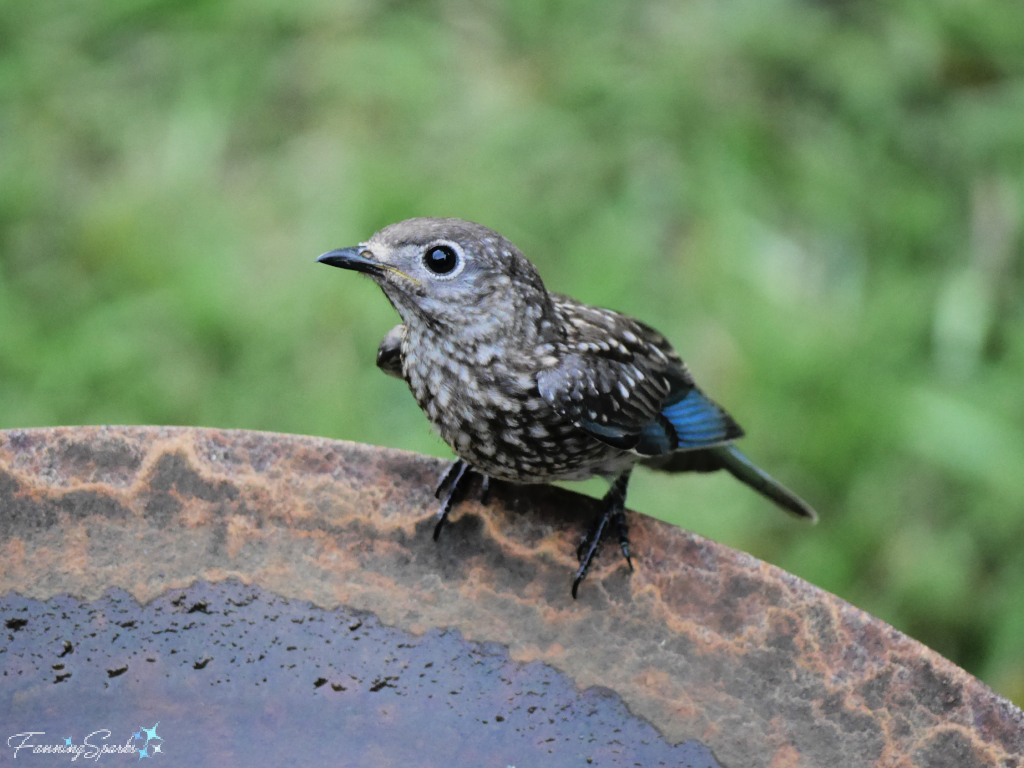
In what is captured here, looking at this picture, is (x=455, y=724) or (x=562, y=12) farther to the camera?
(x=562, y=12)

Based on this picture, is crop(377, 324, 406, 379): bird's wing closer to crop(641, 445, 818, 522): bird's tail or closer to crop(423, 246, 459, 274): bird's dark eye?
crop(423, 246, 459, 274): bird's dark eye

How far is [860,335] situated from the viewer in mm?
5051

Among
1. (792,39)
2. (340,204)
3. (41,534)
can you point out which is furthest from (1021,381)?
(41,534)

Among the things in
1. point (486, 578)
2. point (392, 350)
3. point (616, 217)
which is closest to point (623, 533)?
point (486, 578)

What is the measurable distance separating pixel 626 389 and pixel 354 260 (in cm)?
79

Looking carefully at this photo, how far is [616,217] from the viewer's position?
550 cm

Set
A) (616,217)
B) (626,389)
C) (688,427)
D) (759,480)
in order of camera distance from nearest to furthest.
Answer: (626,389), (688,427), (759,480), (616,217)

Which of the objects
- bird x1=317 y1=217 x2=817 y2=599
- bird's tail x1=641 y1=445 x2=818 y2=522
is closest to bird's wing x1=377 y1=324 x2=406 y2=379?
bird x1=317 y1=217 x2=817 y2=599

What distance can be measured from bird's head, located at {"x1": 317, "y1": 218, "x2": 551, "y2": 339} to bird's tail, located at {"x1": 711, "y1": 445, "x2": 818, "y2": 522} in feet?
3.31

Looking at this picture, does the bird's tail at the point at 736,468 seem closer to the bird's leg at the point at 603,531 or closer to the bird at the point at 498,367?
the bird at the point at 498,367

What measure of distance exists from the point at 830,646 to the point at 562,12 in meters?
4.81

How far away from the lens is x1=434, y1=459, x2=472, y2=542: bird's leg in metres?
2.45

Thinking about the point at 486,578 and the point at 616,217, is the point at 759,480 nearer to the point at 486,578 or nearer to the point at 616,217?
the point at 486,578

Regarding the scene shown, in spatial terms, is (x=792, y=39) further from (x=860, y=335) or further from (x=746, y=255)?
(x=860, y=335)
